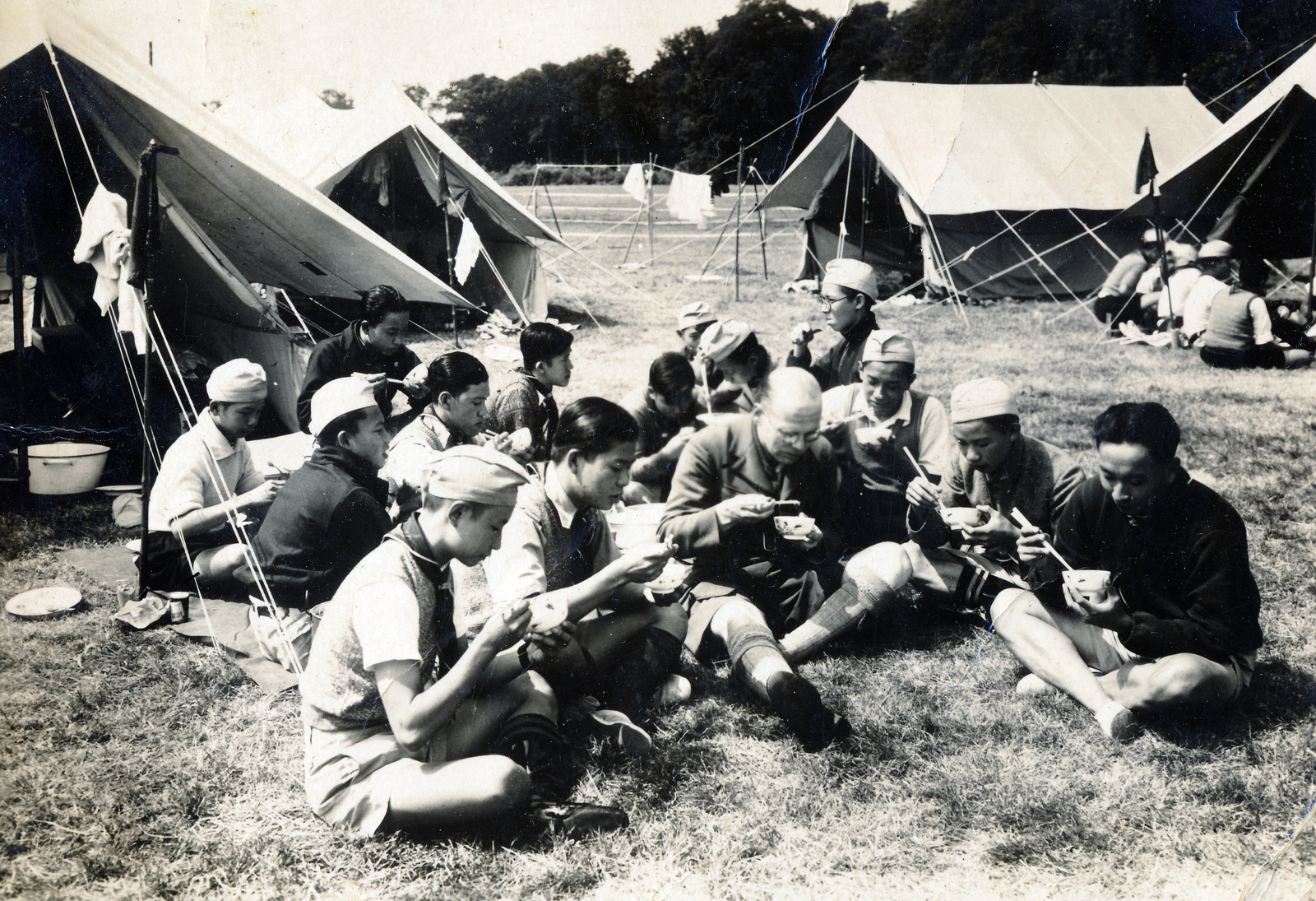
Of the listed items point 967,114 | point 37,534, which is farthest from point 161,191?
point 967,114

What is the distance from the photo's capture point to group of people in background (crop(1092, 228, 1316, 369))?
24.2 ft

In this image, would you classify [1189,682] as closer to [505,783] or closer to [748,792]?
[748,792]

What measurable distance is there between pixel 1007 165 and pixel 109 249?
9700mm

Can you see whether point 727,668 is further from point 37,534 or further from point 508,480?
point 37,534

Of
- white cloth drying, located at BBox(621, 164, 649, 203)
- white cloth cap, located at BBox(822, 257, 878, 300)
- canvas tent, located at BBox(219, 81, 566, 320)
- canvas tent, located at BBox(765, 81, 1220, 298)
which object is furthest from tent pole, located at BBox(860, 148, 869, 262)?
white cloth cap, located at BBox(822, 257, 878, 300)

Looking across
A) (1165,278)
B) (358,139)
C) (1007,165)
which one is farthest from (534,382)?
(1007,165)

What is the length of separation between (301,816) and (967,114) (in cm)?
1057

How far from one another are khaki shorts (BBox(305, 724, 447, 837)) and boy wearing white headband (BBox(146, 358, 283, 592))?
1388 millimetres

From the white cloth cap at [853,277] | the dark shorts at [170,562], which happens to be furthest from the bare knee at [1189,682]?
the dark shorts at [170,562]

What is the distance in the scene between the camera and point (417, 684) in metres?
2.04

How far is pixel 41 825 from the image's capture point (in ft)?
7.48

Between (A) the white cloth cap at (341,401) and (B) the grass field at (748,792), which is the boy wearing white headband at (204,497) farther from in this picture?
(A) the white cloth cap at (341,401)

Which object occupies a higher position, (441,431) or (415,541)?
(415,541)

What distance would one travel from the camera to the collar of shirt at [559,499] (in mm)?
2674
